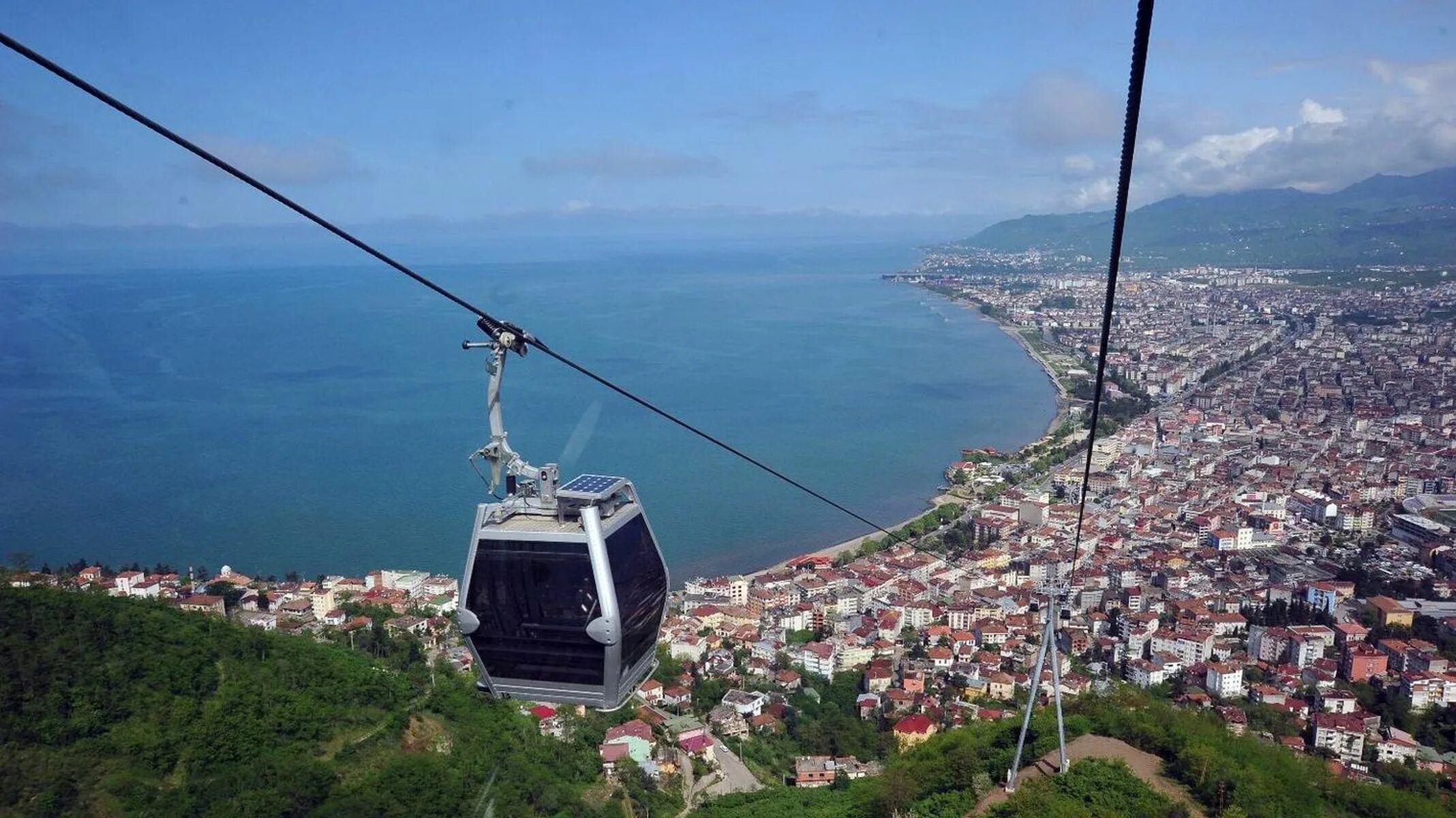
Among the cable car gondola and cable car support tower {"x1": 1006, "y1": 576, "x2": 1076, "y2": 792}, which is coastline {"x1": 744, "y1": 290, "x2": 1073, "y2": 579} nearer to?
cable car support tower {"x1": 1006, "y1": 576, "x2": 1076, "y2": 792}

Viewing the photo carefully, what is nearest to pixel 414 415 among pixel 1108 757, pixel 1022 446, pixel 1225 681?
pixel 1022 446

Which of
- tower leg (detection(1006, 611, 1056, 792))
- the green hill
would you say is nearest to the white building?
tower leg (detection(1006, 611, 1056, 792))

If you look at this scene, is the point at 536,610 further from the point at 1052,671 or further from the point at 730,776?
the point at 730,776

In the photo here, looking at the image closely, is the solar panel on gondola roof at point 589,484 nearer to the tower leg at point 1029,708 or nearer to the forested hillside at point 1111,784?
the tower leg at point 1029,708

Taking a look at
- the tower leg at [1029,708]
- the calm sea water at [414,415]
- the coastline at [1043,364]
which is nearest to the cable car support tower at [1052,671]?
the tower leg at [1029,708]

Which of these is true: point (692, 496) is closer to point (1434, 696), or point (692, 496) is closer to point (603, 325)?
point (1434, 696)

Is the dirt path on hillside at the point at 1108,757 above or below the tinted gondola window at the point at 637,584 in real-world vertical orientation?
below
